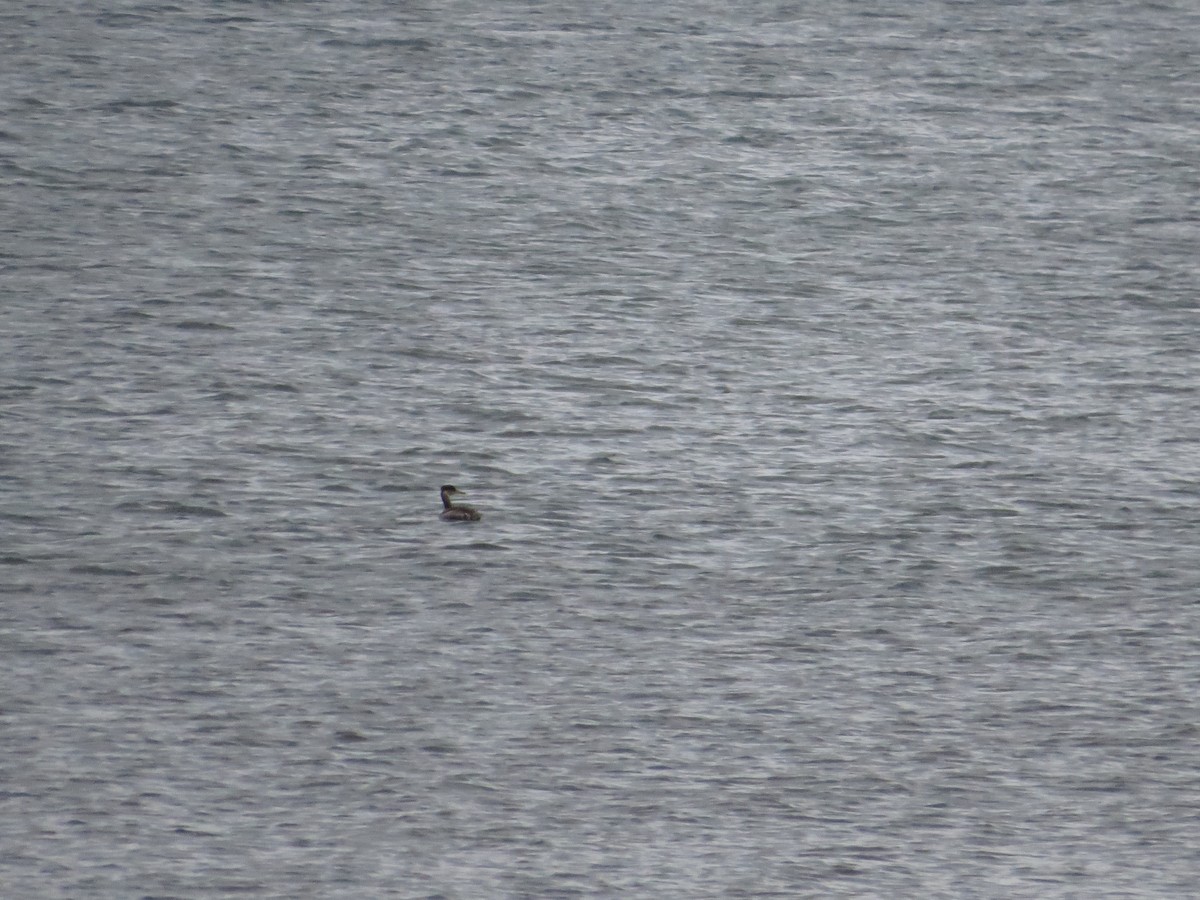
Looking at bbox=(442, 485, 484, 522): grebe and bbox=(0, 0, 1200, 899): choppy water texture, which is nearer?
bbox=(0, 0, 1200, 899): choppy water texture

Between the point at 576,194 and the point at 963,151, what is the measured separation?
5.69 metres

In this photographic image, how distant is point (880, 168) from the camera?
31281 millimetres

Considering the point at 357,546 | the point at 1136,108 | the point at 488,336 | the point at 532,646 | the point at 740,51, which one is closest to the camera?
the point at 532,646

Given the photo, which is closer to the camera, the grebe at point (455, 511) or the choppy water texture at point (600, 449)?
the choppy water texture at point (600, 449)

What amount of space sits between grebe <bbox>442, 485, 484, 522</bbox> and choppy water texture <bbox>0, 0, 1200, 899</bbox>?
0.17 meters

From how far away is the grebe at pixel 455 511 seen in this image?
21031 millimetres

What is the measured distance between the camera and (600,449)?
23.2 meters

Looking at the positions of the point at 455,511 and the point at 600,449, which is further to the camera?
the point at 600,449

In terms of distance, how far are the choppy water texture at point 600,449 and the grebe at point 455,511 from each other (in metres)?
0.17

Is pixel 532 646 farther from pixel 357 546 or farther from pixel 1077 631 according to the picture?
pixel 1077 631

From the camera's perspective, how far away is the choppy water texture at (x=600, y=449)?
52.9 ft

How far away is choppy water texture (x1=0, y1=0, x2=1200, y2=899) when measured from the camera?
16125 millimetres

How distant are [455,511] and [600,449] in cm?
257

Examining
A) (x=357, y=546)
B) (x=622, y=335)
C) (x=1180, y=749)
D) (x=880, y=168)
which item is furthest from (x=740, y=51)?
(x=1180, y=749)
